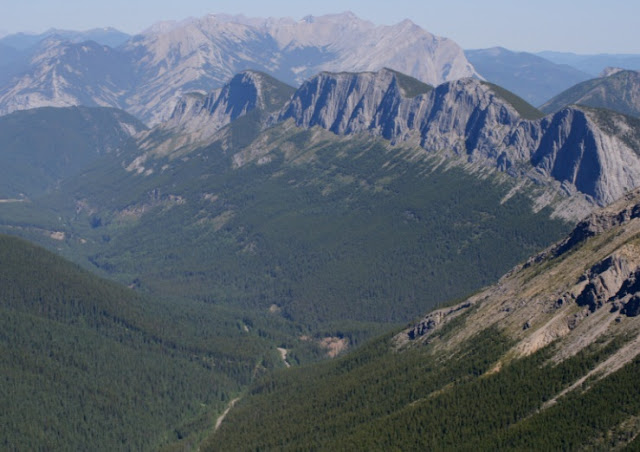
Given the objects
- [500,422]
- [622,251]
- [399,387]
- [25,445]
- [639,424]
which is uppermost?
[622,251]

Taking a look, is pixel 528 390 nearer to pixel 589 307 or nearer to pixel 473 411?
pixel 473 411

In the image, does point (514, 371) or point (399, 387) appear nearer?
point (514, 371)

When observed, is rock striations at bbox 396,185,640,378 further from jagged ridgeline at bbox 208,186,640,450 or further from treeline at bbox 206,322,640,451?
treeline at bbox 206,322,640,451

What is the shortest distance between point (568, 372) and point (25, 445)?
4573 inches

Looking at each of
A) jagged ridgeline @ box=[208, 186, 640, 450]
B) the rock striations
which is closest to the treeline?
jagged ridgeline @ box=[208, 186, 640, 450]

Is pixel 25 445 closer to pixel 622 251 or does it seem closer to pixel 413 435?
pixel 413 435

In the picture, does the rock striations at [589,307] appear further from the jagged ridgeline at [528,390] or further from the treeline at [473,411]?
the treeline at [473,411]

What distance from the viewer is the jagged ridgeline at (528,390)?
148m

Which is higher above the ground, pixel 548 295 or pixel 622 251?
pixel 622 251

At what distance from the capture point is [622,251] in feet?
593

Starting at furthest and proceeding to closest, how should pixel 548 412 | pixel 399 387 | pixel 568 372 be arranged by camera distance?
pixel 399 387 → pixel 568 372 → pixel 548 412

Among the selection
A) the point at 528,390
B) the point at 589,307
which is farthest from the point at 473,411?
the point at 589,307

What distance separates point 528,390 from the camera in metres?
165

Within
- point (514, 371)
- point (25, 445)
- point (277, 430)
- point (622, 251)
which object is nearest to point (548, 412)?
point (514, 371)
